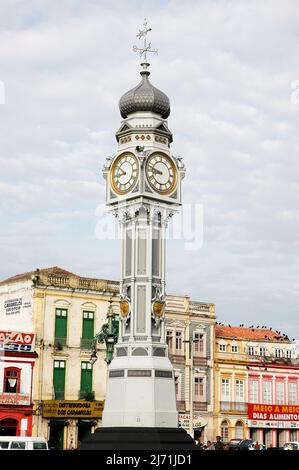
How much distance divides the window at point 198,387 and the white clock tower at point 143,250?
953 inches

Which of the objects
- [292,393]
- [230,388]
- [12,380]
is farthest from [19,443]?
[292,393]

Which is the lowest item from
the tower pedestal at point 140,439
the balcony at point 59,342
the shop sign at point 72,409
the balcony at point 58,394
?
the tower pedestal at point 140,439

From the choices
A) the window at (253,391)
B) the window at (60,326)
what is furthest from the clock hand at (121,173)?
the window at (253,391)

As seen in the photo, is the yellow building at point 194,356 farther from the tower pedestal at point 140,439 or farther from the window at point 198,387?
the tower pedestal at point 140,439

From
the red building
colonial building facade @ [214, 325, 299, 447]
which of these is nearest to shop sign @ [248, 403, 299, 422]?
colonial building facade @ [214, 325, 299, 447]

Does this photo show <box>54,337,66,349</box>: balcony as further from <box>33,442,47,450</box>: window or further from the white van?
the white van

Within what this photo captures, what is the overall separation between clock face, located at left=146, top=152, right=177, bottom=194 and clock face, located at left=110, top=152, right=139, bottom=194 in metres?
→ 0.54

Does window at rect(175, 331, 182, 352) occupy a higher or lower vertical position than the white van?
higher

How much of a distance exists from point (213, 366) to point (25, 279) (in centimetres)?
1391

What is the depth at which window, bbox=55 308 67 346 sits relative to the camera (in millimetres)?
49047

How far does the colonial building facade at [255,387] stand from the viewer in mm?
55312

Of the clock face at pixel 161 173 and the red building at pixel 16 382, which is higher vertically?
the clock face at pixel 161 173

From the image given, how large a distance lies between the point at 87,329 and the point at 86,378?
284 cm

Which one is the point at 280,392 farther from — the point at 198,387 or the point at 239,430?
the point at 198,387
